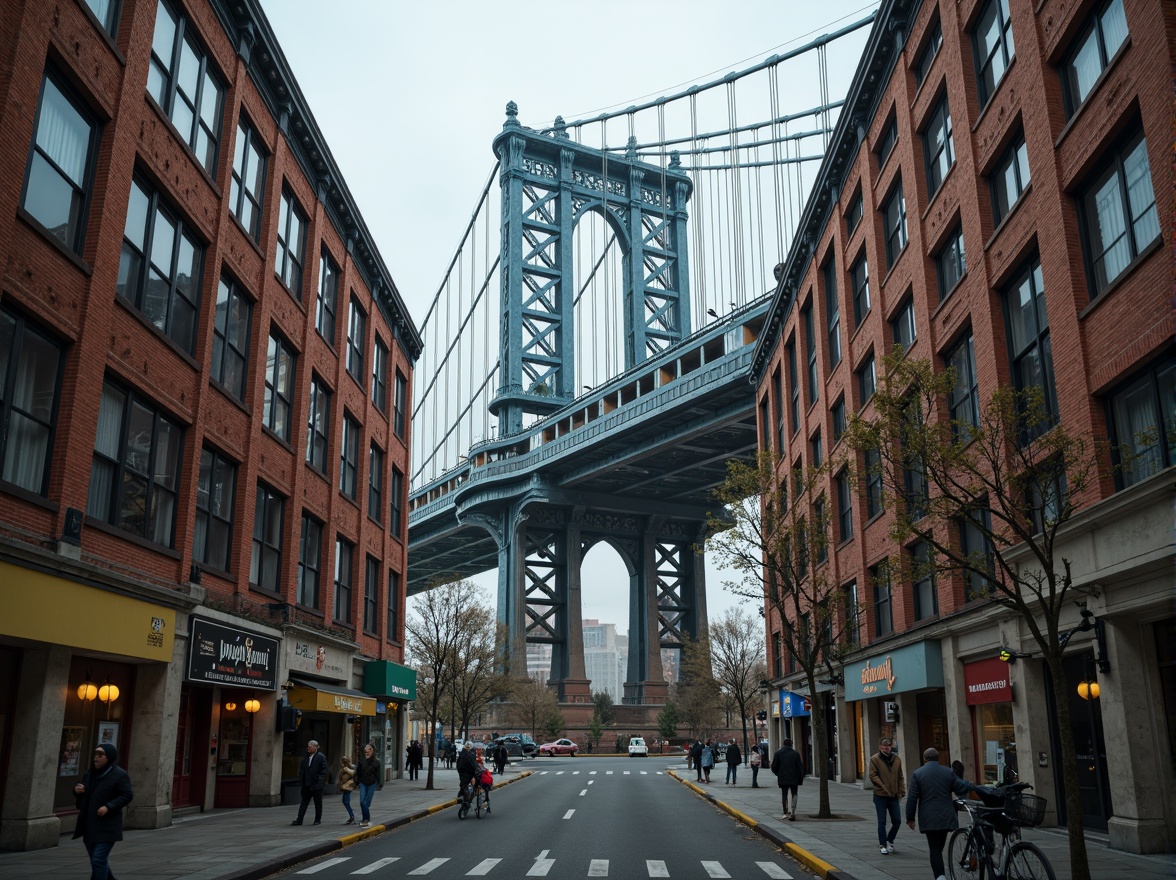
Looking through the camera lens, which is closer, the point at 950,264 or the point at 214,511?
the point at 214,511

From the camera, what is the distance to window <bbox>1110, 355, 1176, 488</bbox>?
15.4 meters

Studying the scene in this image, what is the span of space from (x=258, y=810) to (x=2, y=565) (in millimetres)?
12680

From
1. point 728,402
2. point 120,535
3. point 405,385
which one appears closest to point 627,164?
point 728,402

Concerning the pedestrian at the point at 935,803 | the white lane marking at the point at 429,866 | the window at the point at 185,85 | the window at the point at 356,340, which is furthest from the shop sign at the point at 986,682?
the window at the point at 356,340

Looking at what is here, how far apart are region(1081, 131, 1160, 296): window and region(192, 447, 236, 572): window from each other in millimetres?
18495

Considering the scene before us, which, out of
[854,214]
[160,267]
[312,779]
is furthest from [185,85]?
[854,214]

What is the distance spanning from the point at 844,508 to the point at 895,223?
11405 mm

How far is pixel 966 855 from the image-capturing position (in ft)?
39.1

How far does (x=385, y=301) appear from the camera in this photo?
42.0 meters

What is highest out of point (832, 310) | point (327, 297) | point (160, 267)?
point (832, 310)

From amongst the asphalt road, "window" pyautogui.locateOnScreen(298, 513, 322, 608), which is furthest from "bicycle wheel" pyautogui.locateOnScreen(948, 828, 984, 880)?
"window" pyautogui.locateOnScreen(298, 513, 322, 608)

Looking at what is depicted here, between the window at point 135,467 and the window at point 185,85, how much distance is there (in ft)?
20.7

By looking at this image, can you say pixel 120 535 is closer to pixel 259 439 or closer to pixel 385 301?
pixel 259 439

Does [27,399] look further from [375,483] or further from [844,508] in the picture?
[844,508]
